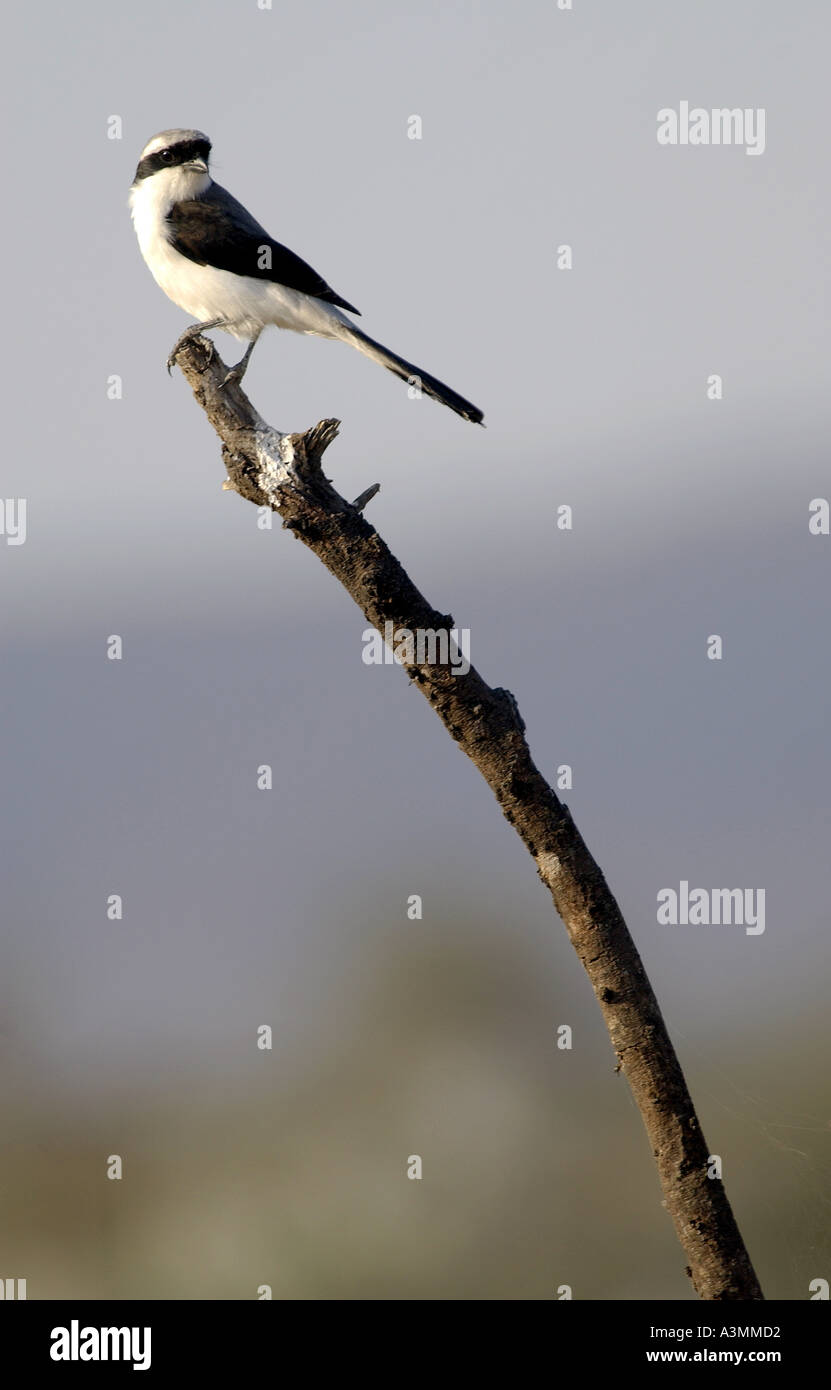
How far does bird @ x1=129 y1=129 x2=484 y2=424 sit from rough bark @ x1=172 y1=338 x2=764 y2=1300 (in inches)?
77.8

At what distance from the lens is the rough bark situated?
433 centimetres

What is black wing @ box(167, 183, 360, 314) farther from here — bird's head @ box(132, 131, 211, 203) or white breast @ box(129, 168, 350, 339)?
bird's head @ box(132, 131, 211, 203)

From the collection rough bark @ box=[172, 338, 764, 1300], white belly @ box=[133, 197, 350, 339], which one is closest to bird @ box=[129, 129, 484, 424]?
white belly @ box=[133, 197, 350, 339]

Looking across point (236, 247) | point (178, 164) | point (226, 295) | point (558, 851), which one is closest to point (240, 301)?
point (226, 295)

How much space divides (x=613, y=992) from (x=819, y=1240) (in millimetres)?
3455

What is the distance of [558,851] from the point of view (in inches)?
176

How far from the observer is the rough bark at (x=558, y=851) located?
433cm

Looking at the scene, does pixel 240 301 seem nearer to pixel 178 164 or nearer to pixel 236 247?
pixel 236 247

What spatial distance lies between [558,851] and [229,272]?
170 inches

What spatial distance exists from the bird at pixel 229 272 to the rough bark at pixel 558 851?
6.49ft

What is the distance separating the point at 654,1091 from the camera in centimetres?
439
